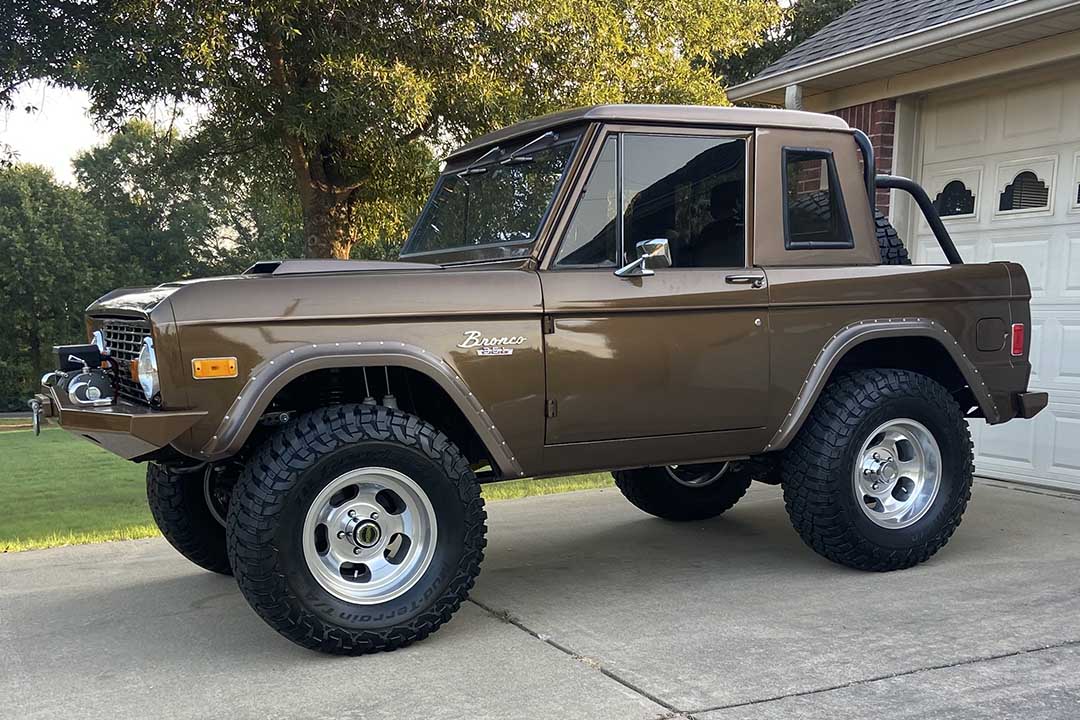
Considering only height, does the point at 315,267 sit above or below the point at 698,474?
above

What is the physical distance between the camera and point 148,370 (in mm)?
3500

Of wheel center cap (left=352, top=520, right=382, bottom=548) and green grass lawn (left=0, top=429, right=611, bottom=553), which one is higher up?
wheel center cap (left=352, top=520, right=382, bottom=548)

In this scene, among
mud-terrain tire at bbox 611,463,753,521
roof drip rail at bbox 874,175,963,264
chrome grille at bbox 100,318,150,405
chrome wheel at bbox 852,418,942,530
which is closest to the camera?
chrome grille at bbox 100,318,150,405

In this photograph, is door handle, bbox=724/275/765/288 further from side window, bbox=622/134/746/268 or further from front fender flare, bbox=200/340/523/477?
front fender flare, bbox=200/340/523/477

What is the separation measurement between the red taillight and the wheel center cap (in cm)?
341

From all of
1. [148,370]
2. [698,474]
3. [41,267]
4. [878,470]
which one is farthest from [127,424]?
[41,267]

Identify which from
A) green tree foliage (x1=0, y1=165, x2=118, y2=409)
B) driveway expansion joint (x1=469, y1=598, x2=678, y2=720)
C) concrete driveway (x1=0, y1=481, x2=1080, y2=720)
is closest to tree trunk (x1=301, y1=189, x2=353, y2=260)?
concrete driveway (x1=0, y1=481, x2=1080, y2=720)

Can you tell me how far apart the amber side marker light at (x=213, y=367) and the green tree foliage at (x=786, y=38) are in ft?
62.5

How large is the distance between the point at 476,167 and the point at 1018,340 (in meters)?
2.95

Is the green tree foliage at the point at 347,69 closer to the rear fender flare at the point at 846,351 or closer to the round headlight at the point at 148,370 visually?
the rear fender flare at the point at 846,351

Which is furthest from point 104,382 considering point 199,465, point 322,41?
point 322,41

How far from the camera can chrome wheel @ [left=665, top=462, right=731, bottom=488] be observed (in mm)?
5828

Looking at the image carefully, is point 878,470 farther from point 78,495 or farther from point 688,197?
point 78,495

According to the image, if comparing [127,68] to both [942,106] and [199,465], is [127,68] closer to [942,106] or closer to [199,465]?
[199,465]
